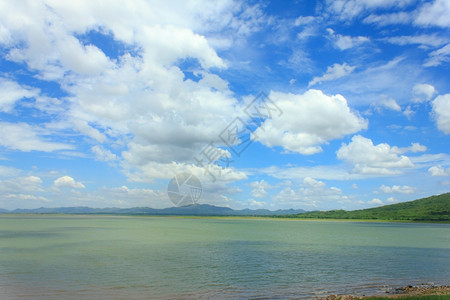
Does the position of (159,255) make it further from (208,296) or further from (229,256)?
(208,296)

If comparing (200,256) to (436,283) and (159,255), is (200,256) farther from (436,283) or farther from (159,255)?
(436,283)

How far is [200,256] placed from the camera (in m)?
46.2

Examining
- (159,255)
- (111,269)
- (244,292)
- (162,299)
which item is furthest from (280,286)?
(159,255)

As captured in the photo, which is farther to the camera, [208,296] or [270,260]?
[270,260]

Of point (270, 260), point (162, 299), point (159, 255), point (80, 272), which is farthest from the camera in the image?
point (159, 255)

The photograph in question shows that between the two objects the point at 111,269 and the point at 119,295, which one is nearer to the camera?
the point at 119,295

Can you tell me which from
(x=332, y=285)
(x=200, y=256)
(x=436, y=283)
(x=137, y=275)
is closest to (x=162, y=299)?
(x=137, y=275)

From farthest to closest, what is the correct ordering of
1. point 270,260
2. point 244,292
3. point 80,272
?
point 270,260 < point 80,272 < point 244,292

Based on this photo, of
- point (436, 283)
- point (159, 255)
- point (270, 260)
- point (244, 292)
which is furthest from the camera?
point (159, 255)

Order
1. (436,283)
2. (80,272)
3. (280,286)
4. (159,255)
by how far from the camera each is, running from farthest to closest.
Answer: (159,255) < (80,272) < (436,283) < (280,286)

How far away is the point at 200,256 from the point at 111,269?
570 inches

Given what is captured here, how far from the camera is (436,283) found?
30672mm

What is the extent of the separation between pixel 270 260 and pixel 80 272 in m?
23.7

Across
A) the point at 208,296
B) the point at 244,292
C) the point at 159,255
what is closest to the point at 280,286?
the point at 244,292
